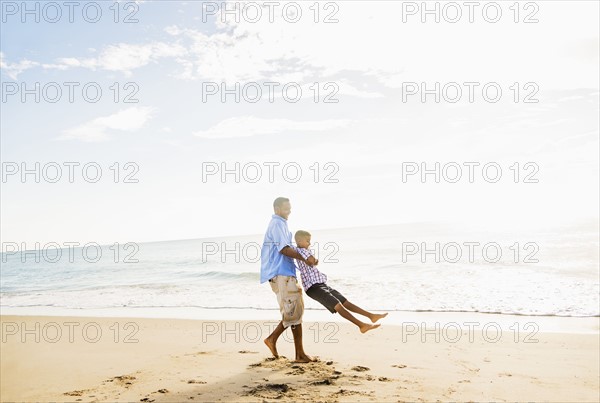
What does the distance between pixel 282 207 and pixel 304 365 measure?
2.21 m

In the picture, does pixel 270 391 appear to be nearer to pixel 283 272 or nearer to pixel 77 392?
pixel 283 272

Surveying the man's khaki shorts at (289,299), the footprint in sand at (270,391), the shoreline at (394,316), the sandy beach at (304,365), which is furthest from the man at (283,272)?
the shoreline at (394,316)

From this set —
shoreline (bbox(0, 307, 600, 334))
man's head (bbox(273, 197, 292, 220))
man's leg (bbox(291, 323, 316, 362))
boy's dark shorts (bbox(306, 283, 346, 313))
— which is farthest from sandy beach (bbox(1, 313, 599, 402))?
man's head (bbox(273, 197, 292, 220))

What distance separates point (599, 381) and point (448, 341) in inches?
109

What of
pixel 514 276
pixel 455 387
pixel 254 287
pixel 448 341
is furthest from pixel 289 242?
pixel 514 276

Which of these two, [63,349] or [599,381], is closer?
[599,381]

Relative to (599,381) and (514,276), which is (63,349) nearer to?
(599,381)

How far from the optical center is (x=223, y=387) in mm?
5418

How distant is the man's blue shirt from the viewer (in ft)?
20.5

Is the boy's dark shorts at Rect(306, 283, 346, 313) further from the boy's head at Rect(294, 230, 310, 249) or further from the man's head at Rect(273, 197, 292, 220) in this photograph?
the man's head at Rect(273, 197, 292, 220)

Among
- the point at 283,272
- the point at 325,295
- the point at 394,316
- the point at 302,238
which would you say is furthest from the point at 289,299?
the point at 394,316

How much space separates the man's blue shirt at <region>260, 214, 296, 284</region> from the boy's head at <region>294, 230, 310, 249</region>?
0.40 ft

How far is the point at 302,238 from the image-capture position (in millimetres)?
6117

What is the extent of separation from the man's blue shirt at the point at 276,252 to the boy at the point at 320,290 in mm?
144
